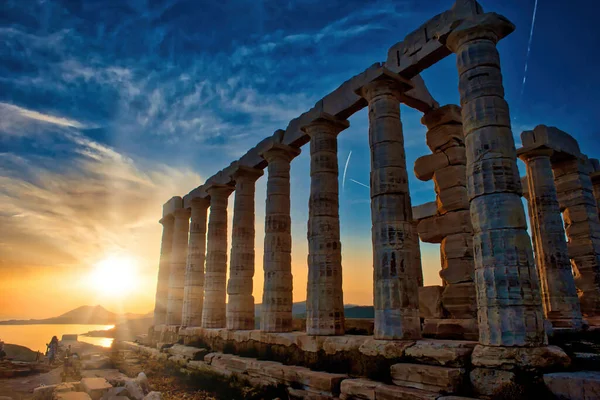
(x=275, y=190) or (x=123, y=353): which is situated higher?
(x=275, y=190)

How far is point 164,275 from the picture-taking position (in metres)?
24.9

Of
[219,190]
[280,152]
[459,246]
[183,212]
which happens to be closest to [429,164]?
[459,246]

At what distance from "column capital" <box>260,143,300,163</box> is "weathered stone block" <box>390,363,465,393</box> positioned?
9.59 meters

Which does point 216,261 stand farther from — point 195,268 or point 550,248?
point 550,248

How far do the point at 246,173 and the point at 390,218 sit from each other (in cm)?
925

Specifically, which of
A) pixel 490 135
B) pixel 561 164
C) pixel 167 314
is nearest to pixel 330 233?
pixel 490 135

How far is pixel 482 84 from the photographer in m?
9.34

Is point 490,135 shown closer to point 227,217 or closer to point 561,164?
point 561,164

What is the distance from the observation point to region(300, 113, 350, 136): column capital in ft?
46.0

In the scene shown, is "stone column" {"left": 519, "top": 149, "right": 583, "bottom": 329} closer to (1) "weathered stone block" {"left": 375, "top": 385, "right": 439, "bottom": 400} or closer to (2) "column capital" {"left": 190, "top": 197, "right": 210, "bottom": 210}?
(1) "weathered stone block" {"left": 375, "top": 385, "right": 439, "bottom": 400}

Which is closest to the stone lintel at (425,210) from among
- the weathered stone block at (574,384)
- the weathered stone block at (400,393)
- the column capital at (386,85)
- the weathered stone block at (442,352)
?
the column capital at (386,85)

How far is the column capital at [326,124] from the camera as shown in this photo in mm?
14016

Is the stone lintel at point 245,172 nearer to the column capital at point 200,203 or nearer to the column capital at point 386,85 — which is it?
the column capital at point 200,203

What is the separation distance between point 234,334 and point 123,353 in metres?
8.63
